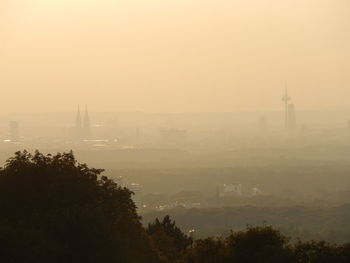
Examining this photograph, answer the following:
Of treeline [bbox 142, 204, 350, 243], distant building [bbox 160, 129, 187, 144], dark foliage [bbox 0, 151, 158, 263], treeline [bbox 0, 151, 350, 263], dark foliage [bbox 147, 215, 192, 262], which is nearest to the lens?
dark foliage [bbox 0, 151, 158, 263]

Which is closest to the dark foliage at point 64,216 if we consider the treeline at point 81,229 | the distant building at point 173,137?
the treeline at point 81,229

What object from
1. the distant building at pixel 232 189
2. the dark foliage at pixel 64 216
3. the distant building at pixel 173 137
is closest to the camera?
the dark foliage at pixel 64 216

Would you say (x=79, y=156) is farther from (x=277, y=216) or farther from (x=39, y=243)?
(x=39, y=243)

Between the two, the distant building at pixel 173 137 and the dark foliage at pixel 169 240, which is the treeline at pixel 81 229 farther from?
the distant building at pixel 173 137

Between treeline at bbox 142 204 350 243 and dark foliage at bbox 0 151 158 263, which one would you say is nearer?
dark foliage at bbox 0 151 158 263

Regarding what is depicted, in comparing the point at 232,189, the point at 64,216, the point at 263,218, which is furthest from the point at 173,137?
the point at 64,216

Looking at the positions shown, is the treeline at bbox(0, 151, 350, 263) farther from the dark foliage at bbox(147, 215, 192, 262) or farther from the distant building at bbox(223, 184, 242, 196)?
the distant building at bbox(223, 184, 242, 196)

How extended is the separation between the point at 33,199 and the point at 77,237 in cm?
151

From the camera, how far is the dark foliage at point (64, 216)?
19.2 metres

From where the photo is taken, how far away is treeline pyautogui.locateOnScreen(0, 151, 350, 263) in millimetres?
19344

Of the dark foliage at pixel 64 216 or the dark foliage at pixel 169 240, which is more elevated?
the dark foliage at pixel 64 216

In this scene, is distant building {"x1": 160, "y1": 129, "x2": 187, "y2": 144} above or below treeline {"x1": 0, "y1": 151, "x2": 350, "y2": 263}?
above

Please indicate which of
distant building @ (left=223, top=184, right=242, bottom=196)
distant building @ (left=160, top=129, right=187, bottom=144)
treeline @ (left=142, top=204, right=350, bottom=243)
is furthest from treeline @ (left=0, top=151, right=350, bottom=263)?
distant building @ (left=160, top=129, right=187, bottom=144)

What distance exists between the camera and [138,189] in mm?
90000
